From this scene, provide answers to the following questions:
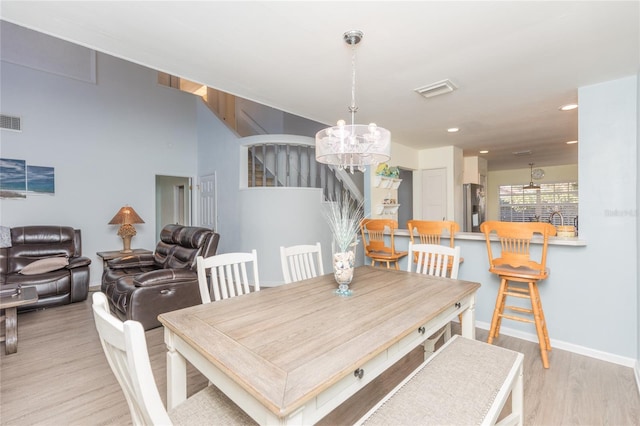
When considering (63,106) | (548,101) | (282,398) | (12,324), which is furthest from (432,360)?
(63,106)

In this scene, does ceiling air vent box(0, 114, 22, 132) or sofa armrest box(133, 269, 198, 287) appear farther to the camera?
ceiling air vent box(0, 114, 22, 132)

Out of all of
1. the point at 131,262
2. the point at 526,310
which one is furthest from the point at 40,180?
the point at 526,310

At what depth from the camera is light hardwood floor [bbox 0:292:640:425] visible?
1817mm

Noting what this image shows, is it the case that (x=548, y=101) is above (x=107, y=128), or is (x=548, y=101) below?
below

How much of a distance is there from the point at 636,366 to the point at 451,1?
300 centimetres

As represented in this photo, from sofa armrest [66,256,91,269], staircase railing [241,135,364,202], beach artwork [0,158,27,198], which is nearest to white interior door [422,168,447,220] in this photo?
staircase railing [241,135,364,202]

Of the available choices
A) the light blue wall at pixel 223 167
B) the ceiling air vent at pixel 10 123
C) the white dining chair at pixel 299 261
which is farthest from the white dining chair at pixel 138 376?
the ceiling air vent at pixel 10 123

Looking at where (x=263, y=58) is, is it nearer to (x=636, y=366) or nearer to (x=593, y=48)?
(x=593, y=48)

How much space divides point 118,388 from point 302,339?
69.0 inches

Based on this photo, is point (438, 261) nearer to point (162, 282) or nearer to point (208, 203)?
point (162, 282)

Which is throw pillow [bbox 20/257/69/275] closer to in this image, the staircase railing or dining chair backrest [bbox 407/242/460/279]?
the staircase railing

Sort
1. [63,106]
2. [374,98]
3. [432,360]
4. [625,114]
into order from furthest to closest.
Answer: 1. [63,106]
2. [374,98]
3. [625,114]
4. [432,360]

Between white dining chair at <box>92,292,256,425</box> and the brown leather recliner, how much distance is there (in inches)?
82.6

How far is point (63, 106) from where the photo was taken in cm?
477
